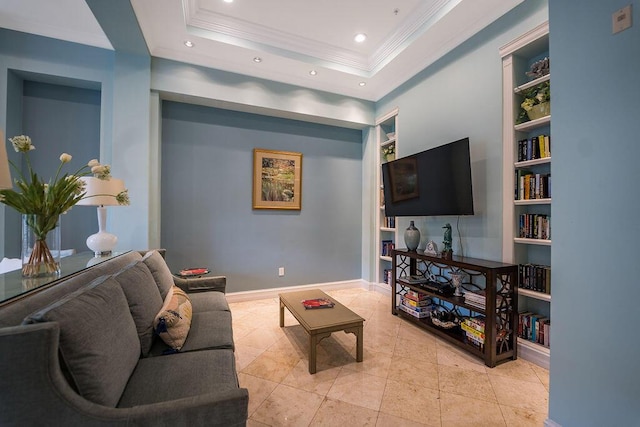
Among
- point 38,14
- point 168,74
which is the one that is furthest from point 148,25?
point 38,14

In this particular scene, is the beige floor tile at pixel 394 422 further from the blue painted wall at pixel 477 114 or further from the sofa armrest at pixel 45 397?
the blue painted wall at pixel 477 114

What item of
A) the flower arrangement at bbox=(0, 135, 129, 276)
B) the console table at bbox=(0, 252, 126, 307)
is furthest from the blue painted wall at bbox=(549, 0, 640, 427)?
the flower arrangement at bbox=(0, 135, 129, 276)

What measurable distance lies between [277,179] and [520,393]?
10.8 feet

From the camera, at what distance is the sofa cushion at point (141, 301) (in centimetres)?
136

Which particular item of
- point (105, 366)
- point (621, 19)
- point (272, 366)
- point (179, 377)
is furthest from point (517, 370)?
point (105, 366)

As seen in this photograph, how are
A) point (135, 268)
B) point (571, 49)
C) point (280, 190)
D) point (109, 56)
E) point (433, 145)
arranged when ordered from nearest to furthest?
point (571, 49), point (135, 268), point (109, 56), point (433, 145), point (280, 190)

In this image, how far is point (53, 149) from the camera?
2.93 m

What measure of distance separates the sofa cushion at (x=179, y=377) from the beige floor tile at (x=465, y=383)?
150cm

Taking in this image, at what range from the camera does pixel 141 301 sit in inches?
55.6

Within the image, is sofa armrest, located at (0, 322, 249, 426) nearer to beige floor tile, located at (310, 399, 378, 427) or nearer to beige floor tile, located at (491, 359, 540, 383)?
beige floor tile, located at (310, 399, 378, 427)

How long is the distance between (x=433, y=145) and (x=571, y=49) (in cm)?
175

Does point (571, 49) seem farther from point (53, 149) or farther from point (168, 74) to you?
point (53, 149)

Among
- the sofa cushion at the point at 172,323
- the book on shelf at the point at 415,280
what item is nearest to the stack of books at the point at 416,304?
the book on shelf at the point at 415,280

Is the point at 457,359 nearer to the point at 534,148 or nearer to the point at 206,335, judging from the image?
the point at 534,148
